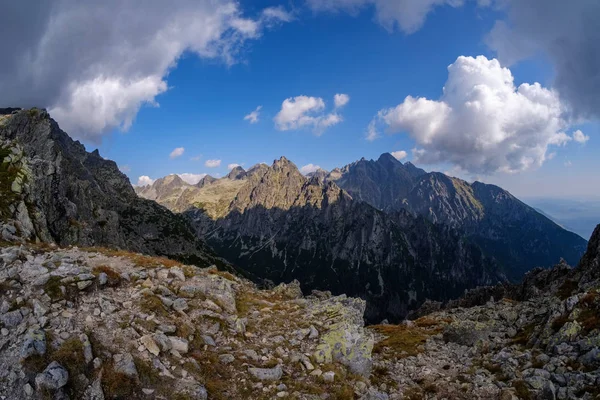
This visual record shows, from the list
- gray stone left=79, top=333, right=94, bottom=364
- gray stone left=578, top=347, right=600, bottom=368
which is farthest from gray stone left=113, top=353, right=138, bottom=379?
gray stone left=578, top=347, right=600, bottom=368

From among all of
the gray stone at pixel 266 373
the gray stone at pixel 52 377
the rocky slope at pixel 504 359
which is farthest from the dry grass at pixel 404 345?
the gray stone at pixel 52 377

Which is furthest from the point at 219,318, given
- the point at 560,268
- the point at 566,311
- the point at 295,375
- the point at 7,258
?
the point at 560,268

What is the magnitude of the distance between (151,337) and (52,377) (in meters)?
3.93

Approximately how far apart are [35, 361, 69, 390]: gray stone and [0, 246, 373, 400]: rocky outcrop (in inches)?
1.2

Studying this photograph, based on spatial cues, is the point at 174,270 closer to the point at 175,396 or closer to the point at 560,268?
the point at 175,396

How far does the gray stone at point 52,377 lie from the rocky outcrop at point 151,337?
3 cm

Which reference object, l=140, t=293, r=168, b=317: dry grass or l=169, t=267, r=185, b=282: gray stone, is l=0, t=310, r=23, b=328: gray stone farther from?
l=169, t=267, r=185, b=282: gray stone

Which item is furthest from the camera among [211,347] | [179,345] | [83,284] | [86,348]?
[83,284]

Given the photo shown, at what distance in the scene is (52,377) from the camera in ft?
37.0

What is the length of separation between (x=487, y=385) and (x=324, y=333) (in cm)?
1008

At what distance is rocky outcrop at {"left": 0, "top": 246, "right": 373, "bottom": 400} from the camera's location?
39.6 feet

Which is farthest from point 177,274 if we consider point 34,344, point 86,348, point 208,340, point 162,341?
point 34,344

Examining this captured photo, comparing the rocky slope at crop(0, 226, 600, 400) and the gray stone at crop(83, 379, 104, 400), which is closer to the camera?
the gray stone at crop(83, 379, 104, 400)

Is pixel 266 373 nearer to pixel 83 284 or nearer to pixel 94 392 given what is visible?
pixel 94 392
